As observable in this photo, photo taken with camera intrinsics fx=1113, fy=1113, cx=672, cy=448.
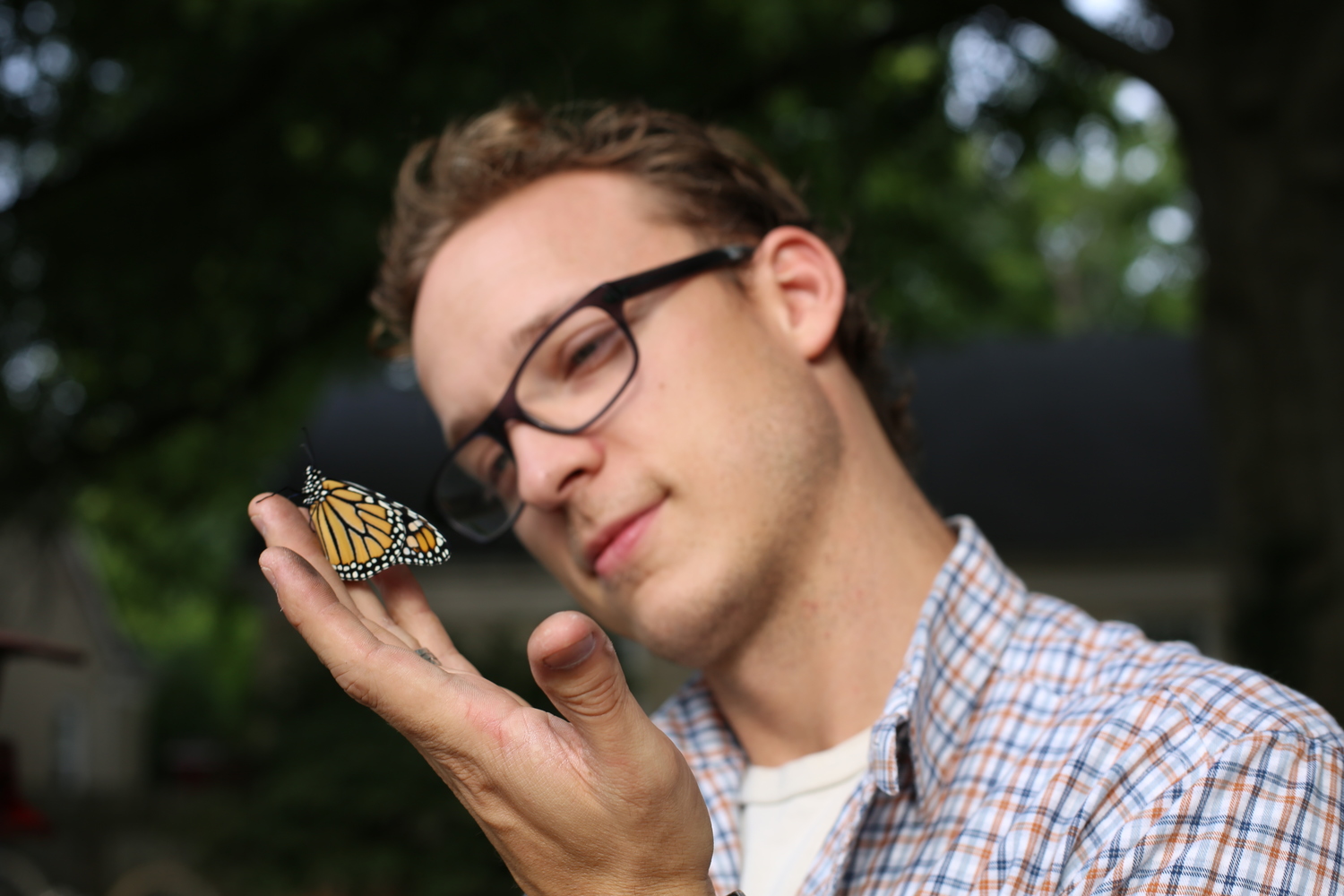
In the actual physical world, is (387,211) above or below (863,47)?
above

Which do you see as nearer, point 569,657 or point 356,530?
point 569,657

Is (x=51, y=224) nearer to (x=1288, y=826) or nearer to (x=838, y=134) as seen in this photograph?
(x=838, y=134)

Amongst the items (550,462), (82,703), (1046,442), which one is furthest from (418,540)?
(82,703)

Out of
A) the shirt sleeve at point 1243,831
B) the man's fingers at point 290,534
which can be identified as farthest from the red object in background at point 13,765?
the shirt sleeve at point 1243,831

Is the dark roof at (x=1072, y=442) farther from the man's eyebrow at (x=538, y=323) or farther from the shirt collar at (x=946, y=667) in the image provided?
the man's eyebrow at (x=538, y=323)

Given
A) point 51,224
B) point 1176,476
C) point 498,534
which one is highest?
point 51,224

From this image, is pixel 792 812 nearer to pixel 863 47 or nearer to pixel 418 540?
pixel 418 540

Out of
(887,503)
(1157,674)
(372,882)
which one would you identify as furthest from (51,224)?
(1157,674)
